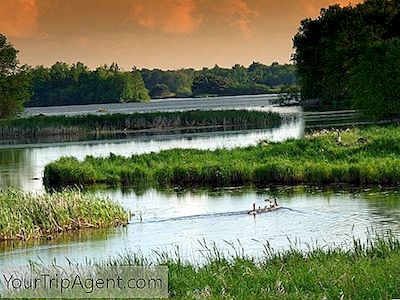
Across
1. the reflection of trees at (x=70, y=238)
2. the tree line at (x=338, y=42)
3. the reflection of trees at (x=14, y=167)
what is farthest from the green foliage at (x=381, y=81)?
the reflection of trees at (x=70, y=238)

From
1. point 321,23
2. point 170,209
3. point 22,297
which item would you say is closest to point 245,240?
point 170,209

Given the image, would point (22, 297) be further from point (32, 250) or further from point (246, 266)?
point (32, 250)

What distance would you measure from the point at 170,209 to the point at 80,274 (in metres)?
14.6

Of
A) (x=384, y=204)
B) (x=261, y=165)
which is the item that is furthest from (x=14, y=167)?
→ (x=384, y=204)

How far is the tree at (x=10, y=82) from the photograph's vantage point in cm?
9212

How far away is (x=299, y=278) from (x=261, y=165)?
21.6m

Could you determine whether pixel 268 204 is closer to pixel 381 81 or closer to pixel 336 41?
pixel 381 81

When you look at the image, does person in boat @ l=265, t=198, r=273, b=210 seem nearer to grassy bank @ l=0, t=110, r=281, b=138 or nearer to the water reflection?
the water reflection

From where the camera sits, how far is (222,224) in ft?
82.2

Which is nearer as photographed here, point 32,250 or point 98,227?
point 32,250

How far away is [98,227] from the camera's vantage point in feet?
81.3

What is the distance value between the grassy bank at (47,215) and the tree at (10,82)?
68393 mm

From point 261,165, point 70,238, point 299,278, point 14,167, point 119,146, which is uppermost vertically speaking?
point 299,278

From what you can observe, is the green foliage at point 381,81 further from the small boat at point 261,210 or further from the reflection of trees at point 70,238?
the reflection of trees at point 70,238
